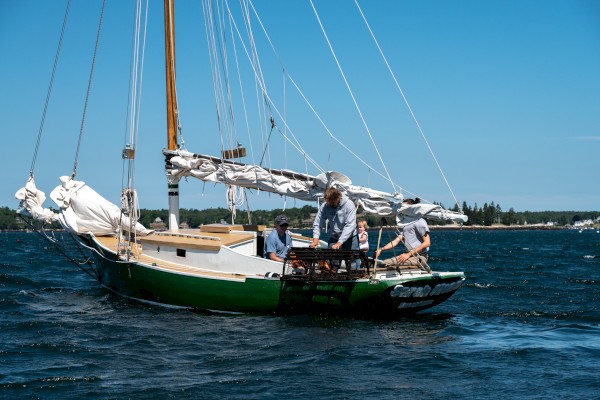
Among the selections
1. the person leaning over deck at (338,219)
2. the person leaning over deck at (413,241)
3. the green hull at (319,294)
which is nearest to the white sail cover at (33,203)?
the green hull at (319,294)

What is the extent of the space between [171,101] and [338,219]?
23.9 feet

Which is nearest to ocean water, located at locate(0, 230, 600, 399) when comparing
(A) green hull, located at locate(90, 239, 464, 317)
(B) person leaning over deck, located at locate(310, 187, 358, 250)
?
(A) green hull, located at locate(90, 239, 464, 317)

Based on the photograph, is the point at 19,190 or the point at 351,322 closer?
the point at 351,322

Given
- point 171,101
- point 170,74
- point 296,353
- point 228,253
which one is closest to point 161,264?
point 228,253

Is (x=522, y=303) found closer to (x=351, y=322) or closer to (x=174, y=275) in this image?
(x=351, y=322)

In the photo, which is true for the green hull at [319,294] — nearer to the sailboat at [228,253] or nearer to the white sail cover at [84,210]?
the sailboat at [228,253]

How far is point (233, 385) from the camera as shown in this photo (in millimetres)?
10648

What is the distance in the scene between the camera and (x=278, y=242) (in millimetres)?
16469

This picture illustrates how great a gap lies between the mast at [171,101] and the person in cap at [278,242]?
15.5 ft

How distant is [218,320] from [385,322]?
326cm

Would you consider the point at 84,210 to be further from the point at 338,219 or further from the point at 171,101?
the point at 338,219

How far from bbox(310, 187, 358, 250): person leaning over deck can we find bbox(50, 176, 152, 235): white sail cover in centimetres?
568

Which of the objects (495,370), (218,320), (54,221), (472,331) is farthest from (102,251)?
(495,370)

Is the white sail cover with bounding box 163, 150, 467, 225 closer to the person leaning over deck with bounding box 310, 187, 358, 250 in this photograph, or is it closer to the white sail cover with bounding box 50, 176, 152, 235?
the person leaning over deck with bounding box 310, 187, 358, 250
